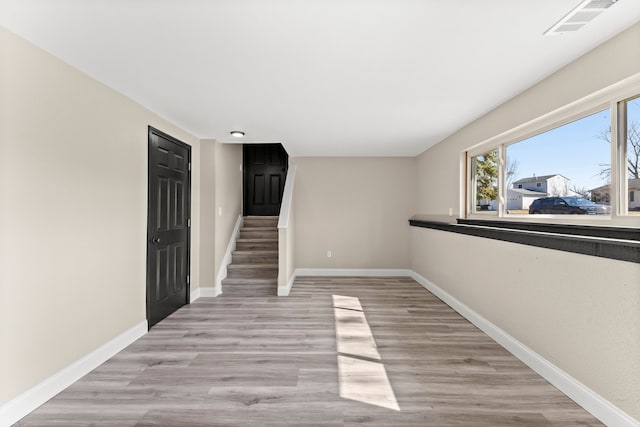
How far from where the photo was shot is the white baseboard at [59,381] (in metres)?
1.79

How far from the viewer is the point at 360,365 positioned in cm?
243

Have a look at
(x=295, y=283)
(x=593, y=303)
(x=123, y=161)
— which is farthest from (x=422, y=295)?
(x=123, y=161)

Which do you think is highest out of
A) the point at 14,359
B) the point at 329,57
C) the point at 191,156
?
the point at 329,57

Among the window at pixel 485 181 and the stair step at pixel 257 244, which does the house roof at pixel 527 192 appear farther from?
the stair step at pixel 257 244

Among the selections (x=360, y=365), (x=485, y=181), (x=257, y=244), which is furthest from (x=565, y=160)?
(x=257, y=244)

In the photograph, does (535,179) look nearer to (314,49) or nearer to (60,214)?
(314,49)

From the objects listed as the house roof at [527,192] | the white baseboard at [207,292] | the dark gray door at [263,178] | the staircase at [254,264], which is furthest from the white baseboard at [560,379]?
the dark gray door at [263,178]

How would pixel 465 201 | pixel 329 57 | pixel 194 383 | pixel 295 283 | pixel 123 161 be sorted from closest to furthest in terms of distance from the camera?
pixel 329 57 < pixel 194 383 < pixel 123 161 < pixel 465 201 < pixel 295 283

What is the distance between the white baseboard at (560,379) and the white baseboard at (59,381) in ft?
11.1

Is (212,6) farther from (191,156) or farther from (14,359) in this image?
(191,156)

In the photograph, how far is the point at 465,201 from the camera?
3895 millimetres

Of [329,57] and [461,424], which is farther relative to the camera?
[329,57]

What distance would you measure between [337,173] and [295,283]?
6.81 ft

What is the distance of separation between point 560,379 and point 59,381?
3388mm
